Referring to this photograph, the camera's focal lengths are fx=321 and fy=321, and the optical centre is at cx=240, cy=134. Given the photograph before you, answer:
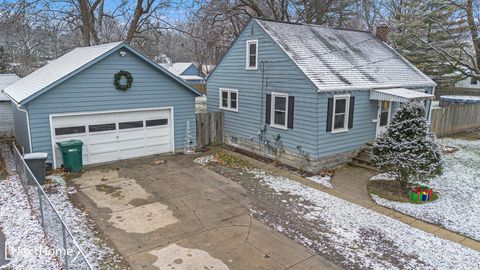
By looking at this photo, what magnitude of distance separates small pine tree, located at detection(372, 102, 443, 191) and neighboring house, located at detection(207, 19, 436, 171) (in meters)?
2.22

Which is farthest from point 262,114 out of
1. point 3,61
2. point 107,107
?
point 3,61

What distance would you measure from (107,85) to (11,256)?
23.4 feet

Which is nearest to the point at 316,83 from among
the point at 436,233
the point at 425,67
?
the point at 436,233

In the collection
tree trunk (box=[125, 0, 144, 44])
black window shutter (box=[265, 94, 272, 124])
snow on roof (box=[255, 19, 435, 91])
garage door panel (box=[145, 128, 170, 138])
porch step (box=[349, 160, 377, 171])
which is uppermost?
tree trunk (box=[125, 0, 144, 44])

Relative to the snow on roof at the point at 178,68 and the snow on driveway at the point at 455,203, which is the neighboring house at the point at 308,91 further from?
the snow on roof at the point at 178,68

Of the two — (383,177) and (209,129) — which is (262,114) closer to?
(209,129)

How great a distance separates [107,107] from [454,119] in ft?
61.2

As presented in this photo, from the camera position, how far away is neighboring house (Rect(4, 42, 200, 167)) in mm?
10922

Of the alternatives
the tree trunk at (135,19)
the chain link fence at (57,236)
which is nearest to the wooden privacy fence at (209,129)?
the chain link fence at (57,236)

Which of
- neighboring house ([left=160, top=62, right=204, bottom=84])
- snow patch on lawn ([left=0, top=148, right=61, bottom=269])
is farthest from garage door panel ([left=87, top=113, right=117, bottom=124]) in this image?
neighboring house ([left=160, top=62, right=204, bottom=84])

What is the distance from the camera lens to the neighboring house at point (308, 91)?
1169 centimetres

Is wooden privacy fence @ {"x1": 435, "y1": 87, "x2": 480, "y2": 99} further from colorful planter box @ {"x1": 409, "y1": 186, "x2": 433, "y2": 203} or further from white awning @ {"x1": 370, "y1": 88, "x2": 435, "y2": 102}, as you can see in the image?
colorful planter box @ {"x1": 409, "y1": 186, "x2": 433, "y2": 203}

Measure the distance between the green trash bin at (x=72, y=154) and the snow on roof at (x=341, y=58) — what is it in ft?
27.3

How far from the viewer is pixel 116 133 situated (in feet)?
41.3
